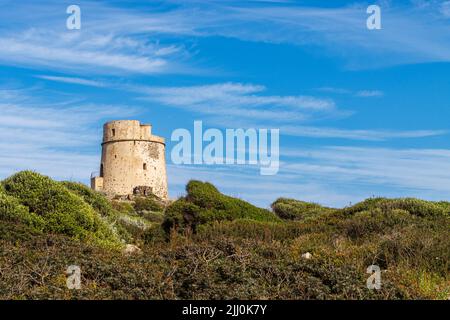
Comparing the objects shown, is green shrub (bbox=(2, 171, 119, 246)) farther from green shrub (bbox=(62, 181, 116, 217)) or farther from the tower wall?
the tower wall

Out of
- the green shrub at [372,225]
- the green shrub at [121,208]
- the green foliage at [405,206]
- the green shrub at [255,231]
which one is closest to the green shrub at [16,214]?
the green shrub at [255,231]

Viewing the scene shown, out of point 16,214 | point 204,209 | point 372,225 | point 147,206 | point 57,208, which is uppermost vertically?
point 147,206

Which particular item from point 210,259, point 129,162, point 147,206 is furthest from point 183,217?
point 129,162

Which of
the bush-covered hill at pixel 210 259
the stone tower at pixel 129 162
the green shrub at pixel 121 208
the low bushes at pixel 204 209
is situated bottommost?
the bush-covered hill at pixel 210 259

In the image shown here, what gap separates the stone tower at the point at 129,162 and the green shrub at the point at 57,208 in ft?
157

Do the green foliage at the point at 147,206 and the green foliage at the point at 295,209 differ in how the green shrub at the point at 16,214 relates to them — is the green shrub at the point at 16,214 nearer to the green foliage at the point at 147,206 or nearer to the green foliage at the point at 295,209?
the green foliage at the point at 295,209

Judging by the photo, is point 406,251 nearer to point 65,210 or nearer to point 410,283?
point 410,283

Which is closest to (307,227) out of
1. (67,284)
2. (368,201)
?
(368,201)

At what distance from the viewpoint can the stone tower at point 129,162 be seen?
64.9m

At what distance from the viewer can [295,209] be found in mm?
34188

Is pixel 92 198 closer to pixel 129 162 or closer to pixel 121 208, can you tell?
pixel 121 208

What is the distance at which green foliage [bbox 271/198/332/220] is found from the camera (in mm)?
33031

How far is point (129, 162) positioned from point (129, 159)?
0.31 meters

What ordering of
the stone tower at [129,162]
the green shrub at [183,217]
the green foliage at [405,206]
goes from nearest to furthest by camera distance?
the green foliage at [405,206]
the green shrub at [183,217]
the stone tower at [129,162]
